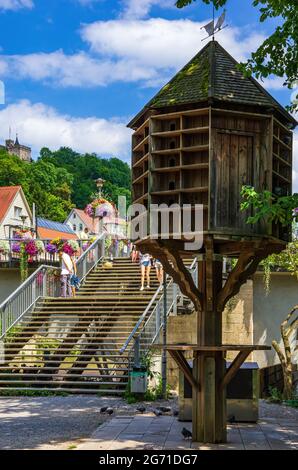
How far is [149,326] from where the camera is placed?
20.2m

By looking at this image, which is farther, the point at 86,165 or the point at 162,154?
the point at 86,165

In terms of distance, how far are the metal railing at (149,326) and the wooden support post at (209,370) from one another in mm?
6004

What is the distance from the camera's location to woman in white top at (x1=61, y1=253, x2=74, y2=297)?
80.5 feet

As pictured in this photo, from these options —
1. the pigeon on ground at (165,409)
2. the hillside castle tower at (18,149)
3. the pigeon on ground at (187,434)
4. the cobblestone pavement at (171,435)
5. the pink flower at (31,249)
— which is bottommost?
the pigeon on ground at (165,409)

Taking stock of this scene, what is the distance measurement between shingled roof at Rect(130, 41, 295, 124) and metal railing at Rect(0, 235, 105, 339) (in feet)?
35.6

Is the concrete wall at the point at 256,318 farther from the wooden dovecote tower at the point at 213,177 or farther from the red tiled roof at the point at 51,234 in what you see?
the red tiled roof at the point at 51,234

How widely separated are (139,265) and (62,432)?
516 inches

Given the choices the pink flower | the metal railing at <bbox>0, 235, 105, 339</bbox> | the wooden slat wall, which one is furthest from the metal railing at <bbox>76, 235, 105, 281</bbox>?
the wooden slat wall

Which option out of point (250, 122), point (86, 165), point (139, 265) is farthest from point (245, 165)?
point (86, 165)

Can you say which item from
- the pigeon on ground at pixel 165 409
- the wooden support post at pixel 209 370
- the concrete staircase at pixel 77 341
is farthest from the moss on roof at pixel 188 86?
the concrete staircase at pixel 77 341

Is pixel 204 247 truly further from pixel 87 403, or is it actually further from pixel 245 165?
pixel 87 403

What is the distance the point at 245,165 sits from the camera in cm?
1226

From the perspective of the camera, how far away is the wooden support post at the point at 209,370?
472 inches

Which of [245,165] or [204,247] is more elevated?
[245,165]
